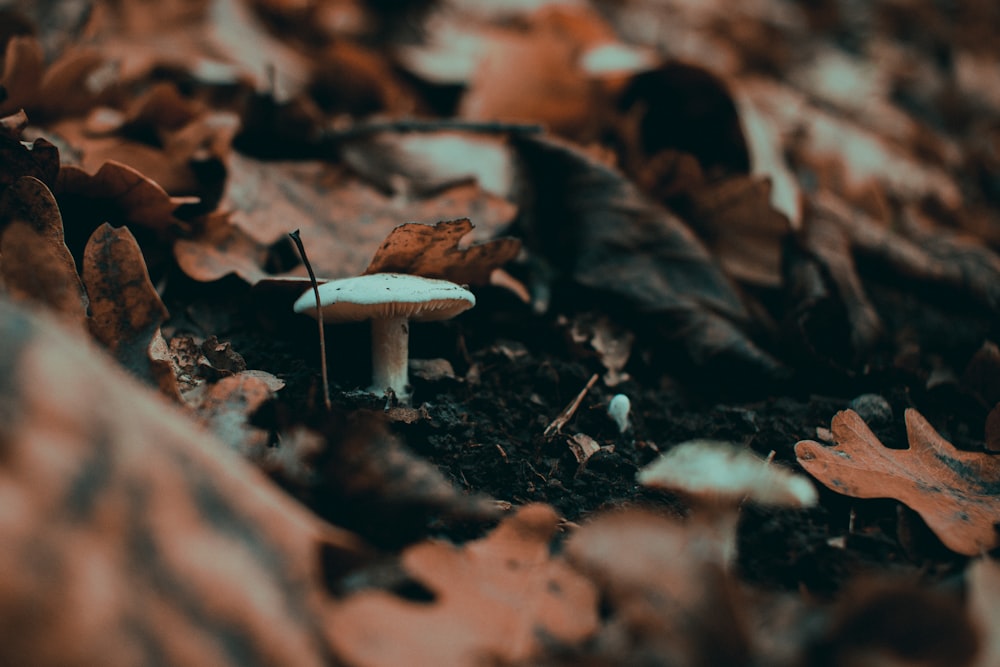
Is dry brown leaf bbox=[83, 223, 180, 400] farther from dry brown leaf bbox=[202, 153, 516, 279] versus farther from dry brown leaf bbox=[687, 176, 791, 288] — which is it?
dry brown leaf bbox=[687, 176, 791, 288]

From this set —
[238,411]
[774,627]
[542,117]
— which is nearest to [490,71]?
[542,117]

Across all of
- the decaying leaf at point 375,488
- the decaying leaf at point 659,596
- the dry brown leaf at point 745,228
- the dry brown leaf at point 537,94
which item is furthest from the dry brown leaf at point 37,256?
the dry brown leaf at point 745,228

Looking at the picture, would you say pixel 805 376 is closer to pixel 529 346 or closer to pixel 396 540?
pixel 529 346

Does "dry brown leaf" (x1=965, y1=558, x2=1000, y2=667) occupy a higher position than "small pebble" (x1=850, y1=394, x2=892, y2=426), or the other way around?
"dry brown leaf" (x1=965, y1=558, x2=1000, y2=667)

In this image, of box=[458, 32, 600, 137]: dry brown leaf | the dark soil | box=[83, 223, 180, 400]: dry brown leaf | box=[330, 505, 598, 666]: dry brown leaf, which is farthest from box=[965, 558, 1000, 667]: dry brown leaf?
box=[458, 32, 600, 137]: dry brown leaf

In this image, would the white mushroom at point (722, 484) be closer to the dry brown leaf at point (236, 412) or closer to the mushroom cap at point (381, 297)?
the mushroom cap at point (381, 297)
